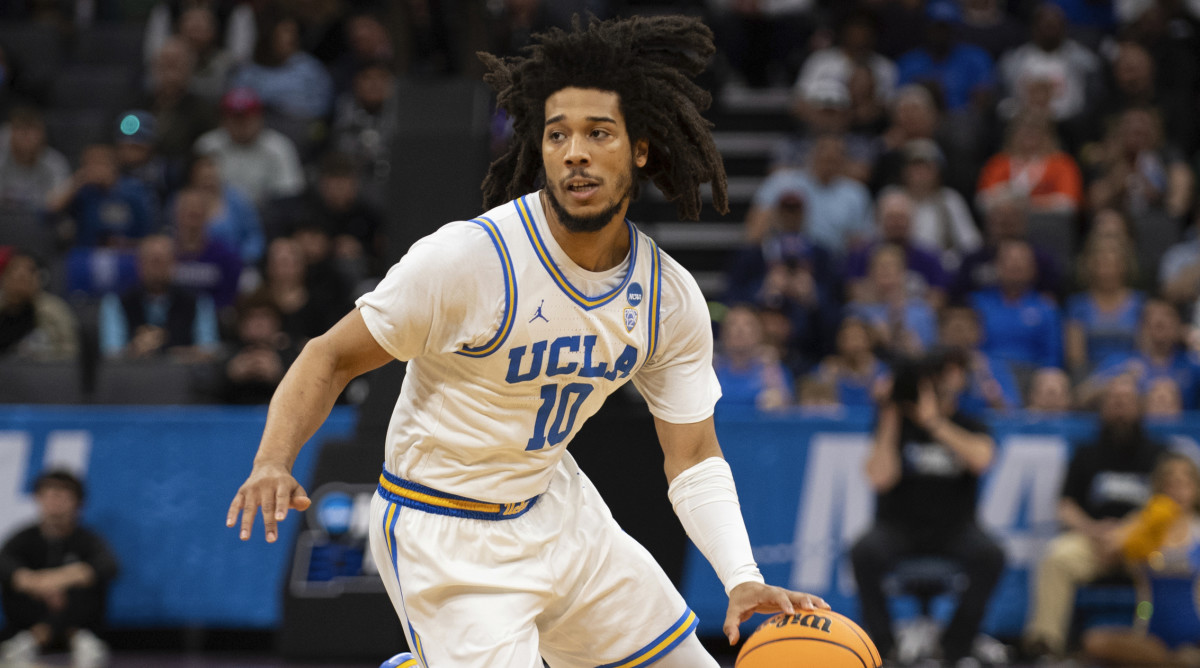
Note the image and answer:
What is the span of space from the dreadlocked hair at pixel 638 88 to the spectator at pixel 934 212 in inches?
261

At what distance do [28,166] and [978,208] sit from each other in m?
7.13

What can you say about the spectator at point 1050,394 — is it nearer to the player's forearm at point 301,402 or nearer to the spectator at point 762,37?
the spectator at point 762,37

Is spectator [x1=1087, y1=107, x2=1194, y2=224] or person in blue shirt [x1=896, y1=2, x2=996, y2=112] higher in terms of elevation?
person in blue shirt [x1=896, y1=2, x2=996, y2=112]

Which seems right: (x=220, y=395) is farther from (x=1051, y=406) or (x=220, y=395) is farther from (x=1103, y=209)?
(x=1103, y=209)

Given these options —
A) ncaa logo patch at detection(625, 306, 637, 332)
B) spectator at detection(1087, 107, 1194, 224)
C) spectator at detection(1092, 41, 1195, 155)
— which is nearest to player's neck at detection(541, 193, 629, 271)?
ncaa logo patch at detection(625, 306, 637, 332)

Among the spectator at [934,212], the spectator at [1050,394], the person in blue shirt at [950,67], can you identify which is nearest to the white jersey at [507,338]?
the spectator at [1050,394]

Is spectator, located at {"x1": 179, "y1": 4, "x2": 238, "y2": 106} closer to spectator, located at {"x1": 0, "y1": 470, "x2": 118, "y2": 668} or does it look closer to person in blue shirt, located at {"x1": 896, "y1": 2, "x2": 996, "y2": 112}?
spectator, located at {"x1": 0, "y1": 470, "x2": 118, "y2": 668}

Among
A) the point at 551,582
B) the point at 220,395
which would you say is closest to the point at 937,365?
the point at 220,395

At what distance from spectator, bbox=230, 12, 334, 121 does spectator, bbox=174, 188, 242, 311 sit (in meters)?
2.08

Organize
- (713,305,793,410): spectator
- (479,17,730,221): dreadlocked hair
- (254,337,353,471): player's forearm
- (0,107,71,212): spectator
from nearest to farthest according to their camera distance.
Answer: (254,337,353,471): player's forearm → (479,17,730,221): dreadlocked hair → (713,305,793,410): spectator → (0,107,71,212): spectator

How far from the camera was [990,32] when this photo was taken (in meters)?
12.3

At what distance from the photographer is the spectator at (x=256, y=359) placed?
8336mm

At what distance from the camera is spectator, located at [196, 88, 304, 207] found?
1074 cm

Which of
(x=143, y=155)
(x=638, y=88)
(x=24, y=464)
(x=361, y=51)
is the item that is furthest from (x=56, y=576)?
(x=361, y=51)
